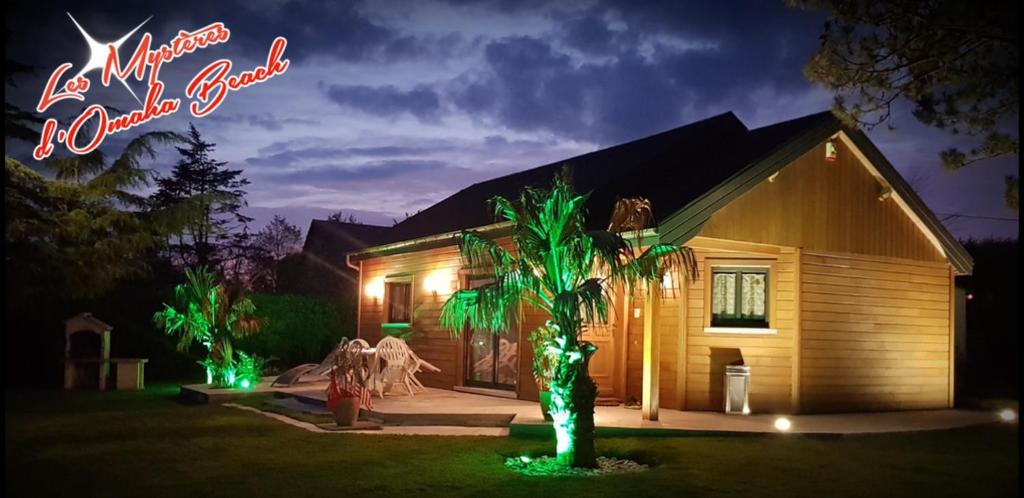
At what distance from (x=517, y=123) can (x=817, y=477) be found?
1457 cm

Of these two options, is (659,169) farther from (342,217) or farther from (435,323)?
(342,217)

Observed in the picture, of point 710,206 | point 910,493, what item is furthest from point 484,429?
point 910,493

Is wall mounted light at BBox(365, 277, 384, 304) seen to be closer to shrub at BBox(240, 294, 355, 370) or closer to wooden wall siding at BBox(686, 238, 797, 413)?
shrub at BBox(240, 294, 355, 370)

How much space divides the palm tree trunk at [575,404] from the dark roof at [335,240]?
26.0m

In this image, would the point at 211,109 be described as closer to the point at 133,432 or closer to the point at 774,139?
the point at 133,432

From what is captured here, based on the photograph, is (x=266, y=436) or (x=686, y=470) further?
(x=266, y=436)

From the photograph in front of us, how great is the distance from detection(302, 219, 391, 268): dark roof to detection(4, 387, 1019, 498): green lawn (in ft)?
75.1

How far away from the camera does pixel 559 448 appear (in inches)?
294

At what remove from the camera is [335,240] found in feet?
110

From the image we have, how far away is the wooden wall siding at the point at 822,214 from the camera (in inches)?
432

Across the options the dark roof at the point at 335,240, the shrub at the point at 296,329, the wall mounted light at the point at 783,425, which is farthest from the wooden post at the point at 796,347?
the dark roof at the point at 335,240

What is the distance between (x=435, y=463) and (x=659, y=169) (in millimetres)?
6738

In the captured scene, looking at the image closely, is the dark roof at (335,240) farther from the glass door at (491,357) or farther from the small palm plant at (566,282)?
the small palm plant at (566,282)

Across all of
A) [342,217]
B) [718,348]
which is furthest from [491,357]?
[342,217]
